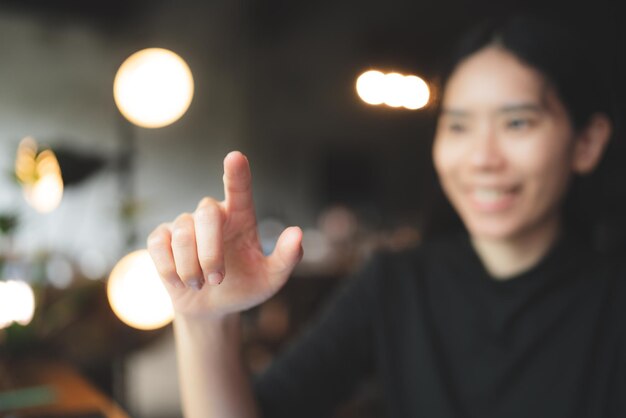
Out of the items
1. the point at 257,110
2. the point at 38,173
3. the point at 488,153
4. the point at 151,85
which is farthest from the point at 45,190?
the point at 257,110

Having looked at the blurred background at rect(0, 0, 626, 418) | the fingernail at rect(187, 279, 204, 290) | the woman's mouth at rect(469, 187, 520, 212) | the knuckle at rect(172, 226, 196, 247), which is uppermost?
the blurred background at rect(0, 0, 626, 418)

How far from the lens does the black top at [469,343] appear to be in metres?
1.08

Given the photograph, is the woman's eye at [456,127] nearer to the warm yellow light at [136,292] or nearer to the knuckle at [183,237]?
the knuckle at [183,237]

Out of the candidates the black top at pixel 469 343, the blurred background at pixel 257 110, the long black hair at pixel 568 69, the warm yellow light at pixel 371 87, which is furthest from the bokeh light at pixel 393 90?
the blurred background at pixel 257 110

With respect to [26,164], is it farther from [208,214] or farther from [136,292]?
[208,214]

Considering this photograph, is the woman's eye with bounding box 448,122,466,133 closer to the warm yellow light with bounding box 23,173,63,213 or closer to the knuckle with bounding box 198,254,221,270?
the knuckle with bounding box 198,254,221,270

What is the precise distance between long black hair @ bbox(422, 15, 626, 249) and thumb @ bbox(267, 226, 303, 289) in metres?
0.65

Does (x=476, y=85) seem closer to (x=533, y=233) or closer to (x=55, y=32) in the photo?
(x=533, y=233)

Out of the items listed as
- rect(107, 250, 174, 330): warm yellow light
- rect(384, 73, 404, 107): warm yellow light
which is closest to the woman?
rect(384, 73, 404, 107): warm yellow light

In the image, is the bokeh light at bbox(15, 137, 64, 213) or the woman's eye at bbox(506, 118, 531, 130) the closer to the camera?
the woman's eye at bbox(506, 118, 531, 130)

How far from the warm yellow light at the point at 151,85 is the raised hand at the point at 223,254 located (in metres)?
1.04

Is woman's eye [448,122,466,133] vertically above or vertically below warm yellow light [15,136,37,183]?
below

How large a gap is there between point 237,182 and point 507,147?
578 millimetres

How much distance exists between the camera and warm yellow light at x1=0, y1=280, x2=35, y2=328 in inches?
49.5
